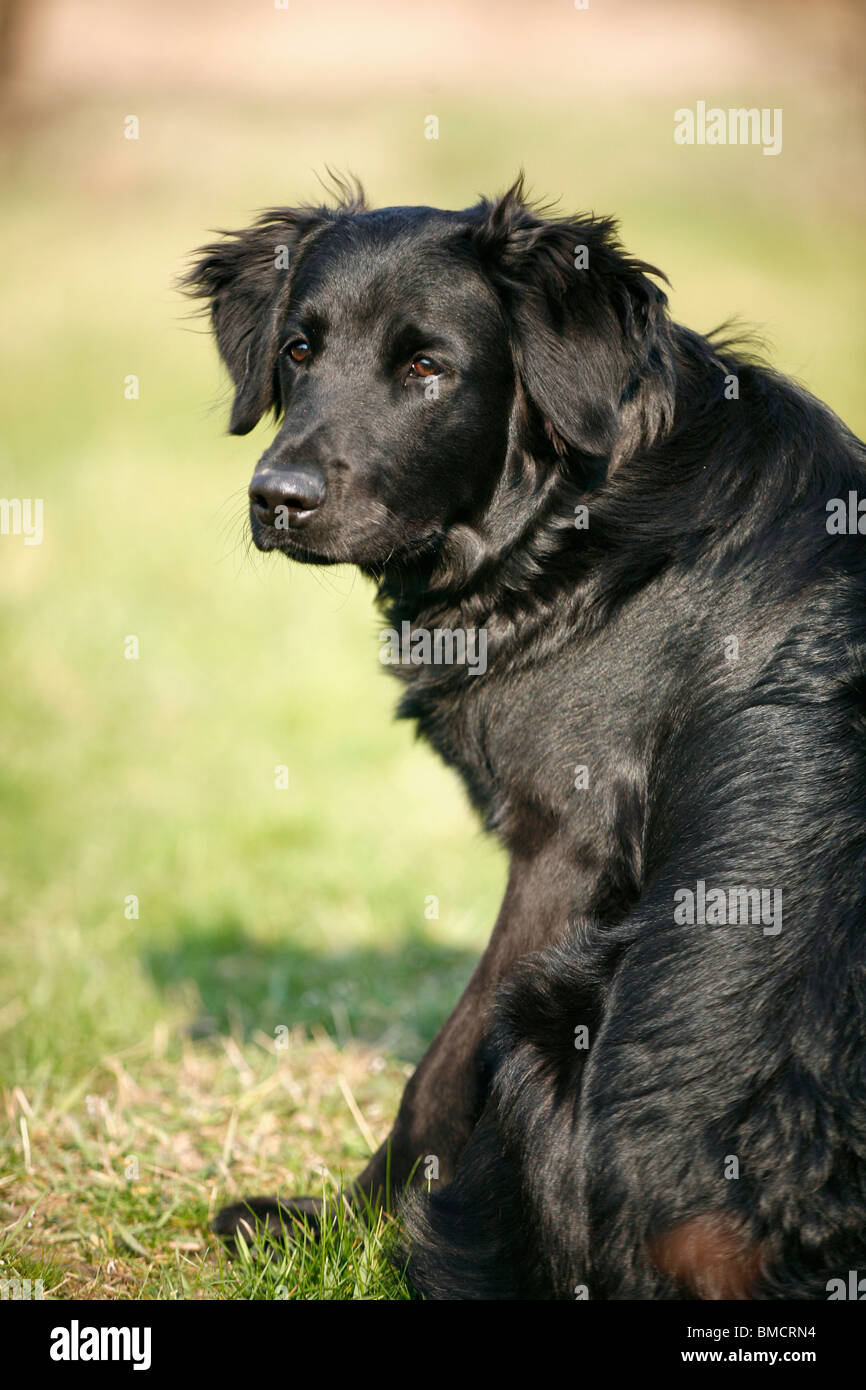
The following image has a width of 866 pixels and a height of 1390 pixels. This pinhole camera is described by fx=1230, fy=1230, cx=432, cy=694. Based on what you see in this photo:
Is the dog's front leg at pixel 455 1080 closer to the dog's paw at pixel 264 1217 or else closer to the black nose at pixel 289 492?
Result: the dog's paw at pixel 264 1217

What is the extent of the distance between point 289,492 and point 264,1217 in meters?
1.90

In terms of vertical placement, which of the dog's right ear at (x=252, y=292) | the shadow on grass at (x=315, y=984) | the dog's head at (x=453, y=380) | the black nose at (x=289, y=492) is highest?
the dog's right ear at (x=252, y=292)

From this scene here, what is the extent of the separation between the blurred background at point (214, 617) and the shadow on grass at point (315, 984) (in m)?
0.02

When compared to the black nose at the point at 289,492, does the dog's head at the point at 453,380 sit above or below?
above

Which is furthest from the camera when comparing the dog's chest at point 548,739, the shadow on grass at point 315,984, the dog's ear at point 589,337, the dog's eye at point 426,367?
the shadow on grass at point 315,984

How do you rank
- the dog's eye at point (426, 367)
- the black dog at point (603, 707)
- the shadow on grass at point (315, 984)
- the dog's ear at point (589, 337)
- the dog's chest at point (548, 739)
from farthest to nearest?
the shadow on grass at point (315, 984) → the dog's eye at point (426, 367) → the dog's ear at point (589, 337) → the dog's chest at point (548, 739) → the black dog at point (603, 707)

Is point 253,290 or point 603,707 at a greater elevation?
point 253,290

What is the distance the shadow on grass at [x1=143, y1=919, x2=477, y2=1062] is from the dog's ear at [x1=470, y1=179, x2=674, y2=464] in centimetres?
240

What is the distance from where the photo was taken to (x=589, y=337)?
126 inches

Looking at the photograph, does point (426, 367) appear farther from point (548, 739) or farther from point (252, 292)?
point (548, 739)

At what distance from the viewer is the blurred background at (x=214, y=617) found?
13.0 feet

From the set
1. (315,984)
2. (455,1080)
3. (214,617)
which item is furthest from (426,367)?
(214,617)

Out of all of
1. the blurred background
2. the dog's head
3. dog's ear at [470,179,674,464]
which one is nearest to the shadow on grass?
the blurred background

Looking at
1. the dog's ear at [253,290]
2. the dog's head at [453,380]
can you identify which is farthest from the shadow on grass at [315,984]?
the dog's ear at [253,290]
